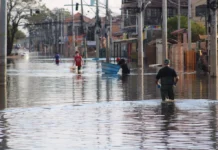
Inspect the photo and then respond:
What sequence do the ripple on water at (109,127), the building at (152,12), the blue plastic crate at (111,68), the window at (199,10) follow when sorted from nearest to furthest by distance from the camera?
the ripple on water at (109,127) < the blue plastic crate at (111,68) < the window at (199,10) < the building at (152,12)

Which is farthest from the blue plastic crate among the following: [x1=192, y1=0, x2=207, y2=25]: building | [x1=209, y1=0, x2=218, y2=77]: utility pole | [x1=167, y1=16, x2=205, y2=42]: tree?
[x1=192, y1=0, x2=207, y2=25]: building

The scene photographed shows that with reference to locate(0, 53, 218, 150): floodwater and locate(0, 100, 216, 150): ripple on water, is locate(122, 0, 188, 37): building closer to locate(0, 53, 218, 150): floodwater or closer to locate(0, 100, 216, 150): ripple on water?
locate(0, 53, 218, 150): floodwater

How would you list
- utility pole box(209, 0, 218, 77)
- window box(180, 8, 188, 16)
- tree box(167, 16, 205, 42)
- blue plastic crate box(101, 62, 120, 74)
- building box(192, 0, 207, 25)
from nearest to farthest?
utility pole box(209, 0, 218, 77), blue plastic crate box(101, 62, 120, 74), tree box(167, 16, 205, 42), building box(192, 0, 207, 25), window box(180, 8, 188, 16)

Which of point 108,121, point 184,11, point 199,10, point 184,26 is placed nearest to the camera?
point 108,121

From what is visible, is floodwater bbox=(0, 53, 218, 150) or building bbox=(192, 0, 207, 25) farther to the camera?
building bbox=(192, 0, 207, 25)

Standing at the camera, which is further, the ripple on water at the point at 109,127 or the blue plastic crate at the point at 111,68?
the blue plastic crate at the point at 111,68

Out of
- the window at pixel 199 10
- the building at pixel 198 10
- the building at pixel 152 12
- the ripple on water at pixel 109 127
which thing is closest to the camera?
the ripple on water at pixel 109 127

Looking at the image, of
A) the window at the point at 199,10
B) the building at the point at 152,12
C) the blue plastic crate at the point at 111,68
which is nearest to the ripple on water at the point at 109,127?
the blue plastic crate at the point at 111,68

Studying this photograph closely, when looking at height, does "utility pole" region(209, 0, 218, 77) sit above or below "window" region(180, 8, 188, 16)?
below

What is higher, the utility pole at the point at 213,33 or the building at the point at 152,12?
the building at the point at 152,12

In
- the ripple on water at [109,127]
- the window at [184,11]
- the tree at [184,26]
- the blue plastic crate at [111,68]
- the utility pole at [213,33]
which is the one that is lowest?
the ripple on water at [109,127]

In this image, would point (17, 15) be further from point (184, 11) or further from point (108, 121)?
point (108, 121)

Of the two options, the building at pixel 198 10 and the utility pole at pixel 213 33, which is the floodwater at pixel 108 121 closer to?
the utility pole at pixel 213 33

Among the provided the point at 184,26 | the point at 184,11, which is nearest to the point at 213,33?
the point at 184,26
